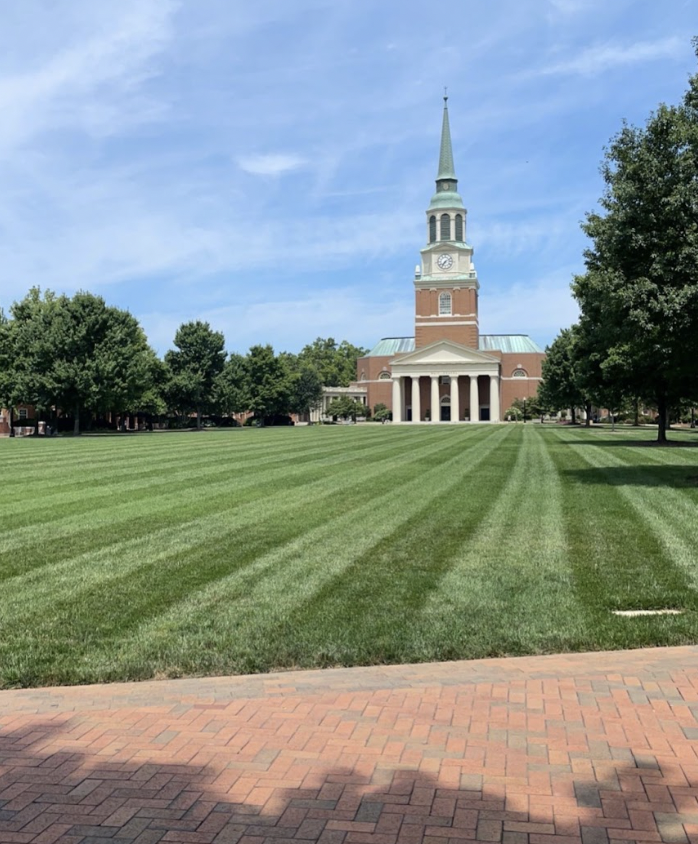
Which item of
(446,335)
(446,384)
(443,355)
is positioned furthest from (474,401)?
(446,335)

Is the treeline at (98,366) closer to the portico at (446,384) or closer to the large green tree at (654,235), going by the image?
the portico at (446,384)

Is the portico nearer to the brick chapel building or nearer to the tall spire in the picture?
the brick chapel building

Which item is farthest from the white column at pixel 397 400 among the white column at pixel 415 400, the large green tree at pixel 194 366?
the large green tree at pixel 194 366

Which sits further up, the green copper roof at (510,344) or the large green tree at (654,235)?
the green copper roof at (510,344)

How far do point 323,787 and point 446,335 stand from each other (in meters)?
114

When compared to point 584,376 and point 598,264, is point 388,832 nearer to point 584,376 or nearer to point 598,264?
point 598,264

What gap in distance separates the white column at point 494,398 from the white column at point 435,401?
7879mm

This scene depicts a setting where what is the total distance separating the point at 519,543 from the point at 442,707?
5833 mm

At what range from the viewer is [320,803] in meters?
3.63

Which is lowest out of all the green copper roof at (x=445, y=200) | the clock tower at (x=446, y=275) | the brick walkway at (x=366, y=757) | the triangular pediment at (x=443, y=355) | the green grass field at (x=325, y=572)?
the brick walkway at (x=366, y=757)

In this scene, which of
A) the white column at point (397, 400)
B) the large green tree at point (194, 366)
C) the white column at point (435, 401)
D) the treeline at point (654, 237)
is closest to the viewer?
the treeline at point (654, 237)

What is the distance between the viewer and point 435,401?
4318 inches

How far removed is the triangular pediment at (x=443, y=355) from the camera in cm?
10969

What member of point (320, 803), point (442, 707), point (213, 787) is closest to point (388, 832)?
point (320, 803)
